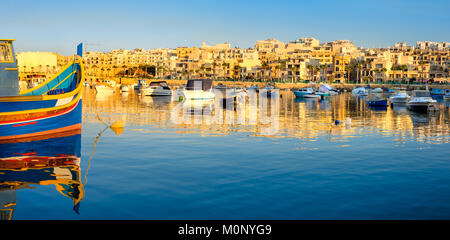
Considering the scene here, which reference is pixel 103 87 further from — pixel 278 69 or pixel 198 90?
pixel 278 69

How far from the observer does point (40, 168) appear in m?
18.2

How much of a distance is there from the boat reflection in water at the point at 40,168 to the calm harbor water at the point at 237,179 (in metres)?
0.06

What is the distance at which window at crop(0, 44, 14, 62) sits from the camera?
2577 cm

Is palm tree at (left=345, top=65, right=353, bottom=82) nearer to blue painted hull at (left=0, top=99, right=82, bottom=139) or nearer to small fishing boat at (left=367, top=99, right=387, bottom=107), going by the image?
small fishing boat at (left=367, top=99, right=387, bottom=107)

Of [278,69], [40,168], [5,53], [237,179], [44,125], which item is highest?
[278,69]

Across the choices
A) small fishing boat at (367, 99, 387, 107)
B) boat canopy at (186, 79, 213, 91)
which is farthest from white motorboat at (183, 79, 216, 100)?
small fishing boat at (367, 99, 387, 107)

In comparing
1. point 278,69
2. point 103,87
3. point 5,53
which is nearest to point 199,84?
point 5,53

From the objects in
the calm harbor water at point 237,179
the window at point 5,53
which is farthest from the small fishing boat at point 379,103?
the window at point 5,53

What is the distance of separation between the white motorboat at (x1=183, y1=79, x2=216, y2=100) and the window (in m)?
47.1

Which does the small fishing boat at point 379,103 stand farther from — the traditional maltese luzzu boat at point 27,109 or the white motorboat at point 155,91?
the traditional maltese luzzu boat at point 27,109

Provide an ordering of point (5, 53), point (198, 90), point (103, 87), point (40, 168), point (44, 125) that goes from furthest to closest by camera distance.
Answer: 1. point (103, 87)
2. point (198, 90)
3. point (44, 125)
4. point (5, 53)
5. point (40, 168)

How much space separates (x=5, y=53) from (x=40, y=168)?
1095cm

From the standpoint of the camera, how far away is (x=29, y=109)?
2542cm
